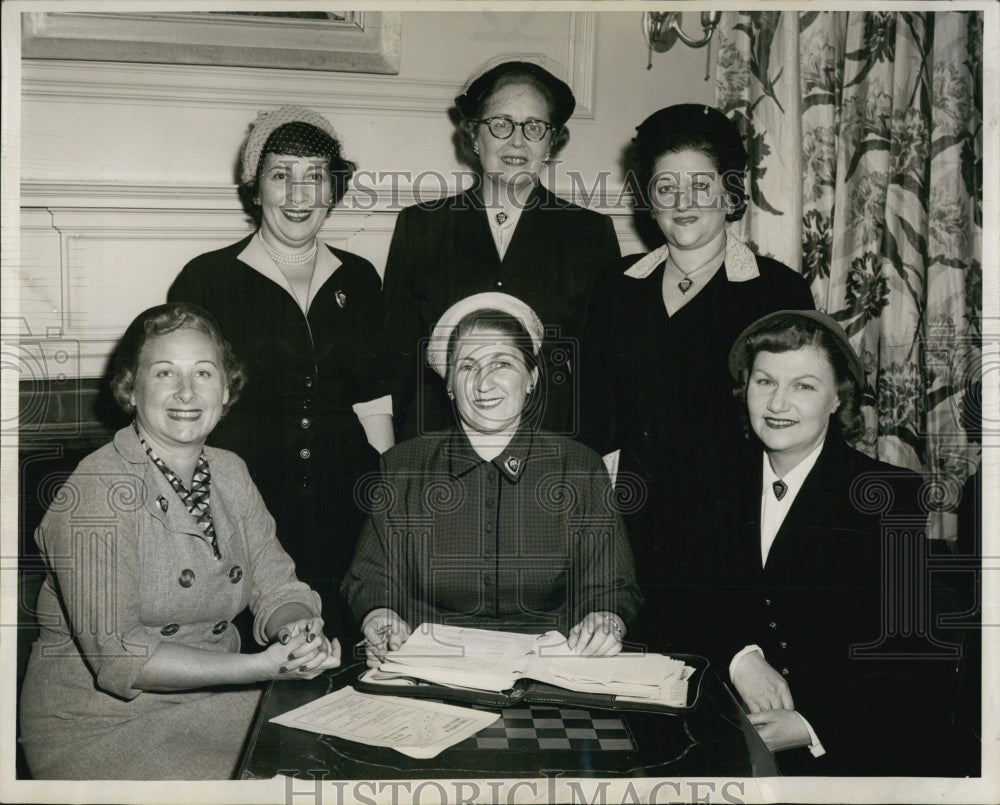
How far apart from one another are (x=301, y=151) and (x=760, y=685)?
5.37 feet

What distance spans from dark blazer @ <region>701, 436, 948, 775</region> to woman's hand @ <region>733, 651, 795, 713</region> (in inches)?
0.8

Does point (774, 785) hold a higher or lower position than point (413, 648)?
lower

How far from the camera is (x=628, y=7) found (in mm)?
2271

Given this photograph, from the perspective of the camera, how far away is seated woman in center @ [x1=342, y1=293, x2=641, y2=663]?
7.14 ft

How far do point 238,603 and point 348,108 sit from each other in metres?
1.18

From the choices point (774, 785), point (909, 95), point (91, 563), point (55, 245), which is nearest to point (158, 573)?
point (91, 563)

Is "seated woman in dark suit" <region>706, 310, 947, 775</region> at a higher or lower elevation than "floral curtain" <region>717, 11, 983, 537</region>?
lower

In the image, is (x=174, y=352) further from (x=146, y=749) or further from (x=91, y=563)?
(x=146, y=749)

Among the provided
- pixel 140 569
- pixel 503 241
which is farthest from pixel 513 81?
pixel 140 569

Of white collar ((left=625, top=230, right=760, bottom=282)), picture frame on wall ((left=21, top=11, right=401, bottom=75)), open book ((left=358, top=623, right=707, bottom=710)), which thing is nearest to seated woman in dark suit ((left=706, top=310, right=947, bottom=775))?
white collar ((left=625, top=230, right=760, bottom=282))

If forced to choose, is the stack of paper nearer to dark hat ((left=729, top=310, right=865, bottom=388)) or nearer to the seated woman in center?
the seated woman in center

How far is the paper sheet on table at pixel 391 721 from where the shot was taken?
1.72 m

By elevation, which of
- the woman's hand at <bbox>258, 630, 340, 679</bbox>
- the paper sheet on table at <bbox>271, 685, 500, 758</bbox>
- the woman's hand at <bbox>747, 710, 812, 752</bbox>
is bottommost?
the woman's hand at <bbox>747, 710, 812, 752</bbox>

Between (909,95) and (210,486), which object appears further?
(909,95)
